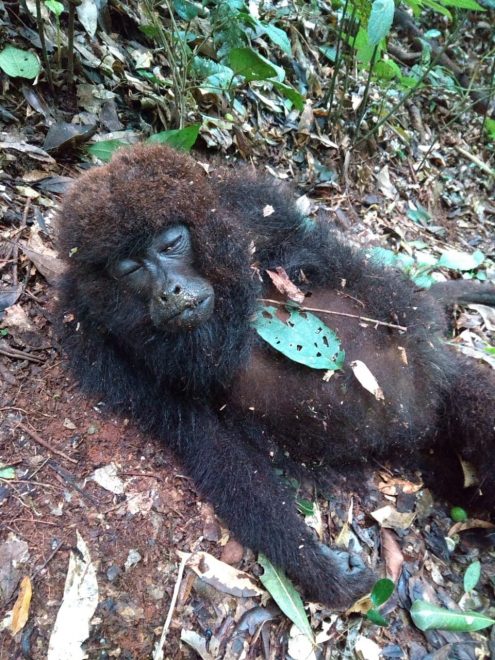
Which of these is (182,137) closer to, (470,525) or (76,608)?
(76,608)

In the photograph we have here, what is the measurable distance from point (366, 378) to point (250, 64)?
2.37 metres

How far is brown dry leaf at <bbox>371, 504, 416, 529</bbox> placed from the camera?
130 inches

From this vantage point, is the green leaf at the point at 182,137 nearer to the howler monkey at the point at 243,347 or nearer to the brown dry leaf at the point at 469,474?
the howler monkey at the point at 243,347

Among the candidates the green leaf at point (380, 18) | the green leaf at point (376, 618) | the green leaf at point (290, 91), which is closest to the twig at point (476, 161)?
the green leaf at point (290, 91)

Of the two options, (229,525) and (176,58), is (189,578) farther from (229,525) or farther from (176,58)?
(176,58)

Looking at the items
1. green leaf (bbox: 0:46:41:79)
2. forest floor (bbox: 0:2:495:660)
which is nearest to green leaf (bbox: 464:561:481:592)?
forest floor (bbox: 0:2:495:660)

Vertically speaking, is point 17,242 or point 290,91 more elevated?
point 290,91

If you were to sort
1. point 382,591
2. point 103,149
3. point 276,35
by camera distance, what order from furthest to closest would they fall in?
point 276,35
point 103,149
point 382,591

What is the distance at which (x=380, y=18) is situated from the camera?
337 centimetres

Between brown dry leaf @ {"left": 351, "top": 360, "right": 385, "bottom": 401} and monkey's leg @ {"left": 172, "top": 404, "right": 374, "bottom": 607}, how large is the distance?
2.44 feet

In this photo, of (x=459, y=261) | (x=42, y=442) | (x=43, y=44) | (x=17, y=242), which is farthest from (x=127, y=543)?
(x=459, y=261)

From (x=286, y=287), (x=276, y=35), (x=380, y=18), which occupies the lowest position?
(x=286, y=287)

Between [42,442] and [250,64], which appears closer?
[42,442]

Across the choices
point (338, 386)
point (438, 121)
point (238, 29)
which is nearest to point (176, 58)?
point (238, 29)
